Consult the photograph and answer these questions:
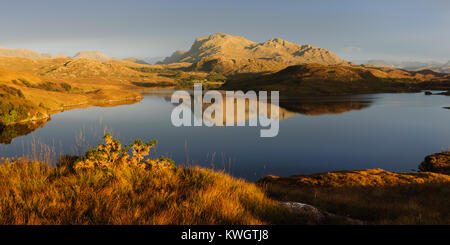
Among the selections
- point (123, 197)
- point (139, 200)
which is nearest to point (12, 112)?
point (123, 197)

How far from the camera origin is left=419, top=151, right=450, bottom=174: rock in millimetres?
24948

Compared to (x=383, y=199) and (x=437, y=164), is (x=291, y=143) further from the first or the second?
(x=383, y=199)

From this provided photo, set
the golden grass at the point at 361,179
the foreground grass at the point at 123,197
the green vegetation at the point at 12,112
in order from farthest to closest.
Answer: the green vegetation at the point at 12,112 < the golden grass at the point at 361,179 < the foreground grass at the point at 123,197

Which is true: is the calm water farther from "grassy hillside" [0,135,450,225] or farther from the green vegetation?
"grassy hillside" [0,135,450,225]

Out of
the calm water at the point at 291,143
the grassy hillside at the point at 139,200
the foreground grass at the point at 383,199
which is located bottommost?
the calm water at the point at 291,143

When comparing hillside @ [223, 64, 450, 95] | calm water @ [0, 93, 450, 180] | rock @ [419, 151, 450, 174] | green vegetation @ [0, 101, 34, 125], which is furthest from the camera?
hillside @ [223, 64, 450, 95]

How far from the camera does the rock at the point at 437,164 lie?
24.9 meters

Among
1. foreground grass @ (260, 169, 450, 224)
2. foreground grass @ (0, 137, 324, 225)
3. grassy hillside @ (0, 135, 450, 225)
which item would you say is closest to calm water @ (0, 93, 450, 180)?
foreground grass @ (260, 169, 450, 224)

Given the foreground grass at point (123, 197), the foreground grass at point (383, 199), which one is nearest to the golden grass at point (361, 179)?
the foreground grass at point (383, 199)

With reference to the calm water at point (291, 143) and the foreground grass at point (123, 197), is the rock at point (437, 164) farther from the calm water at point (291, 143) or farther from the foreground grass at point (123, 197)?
the foreground grass at point (123, 197)
